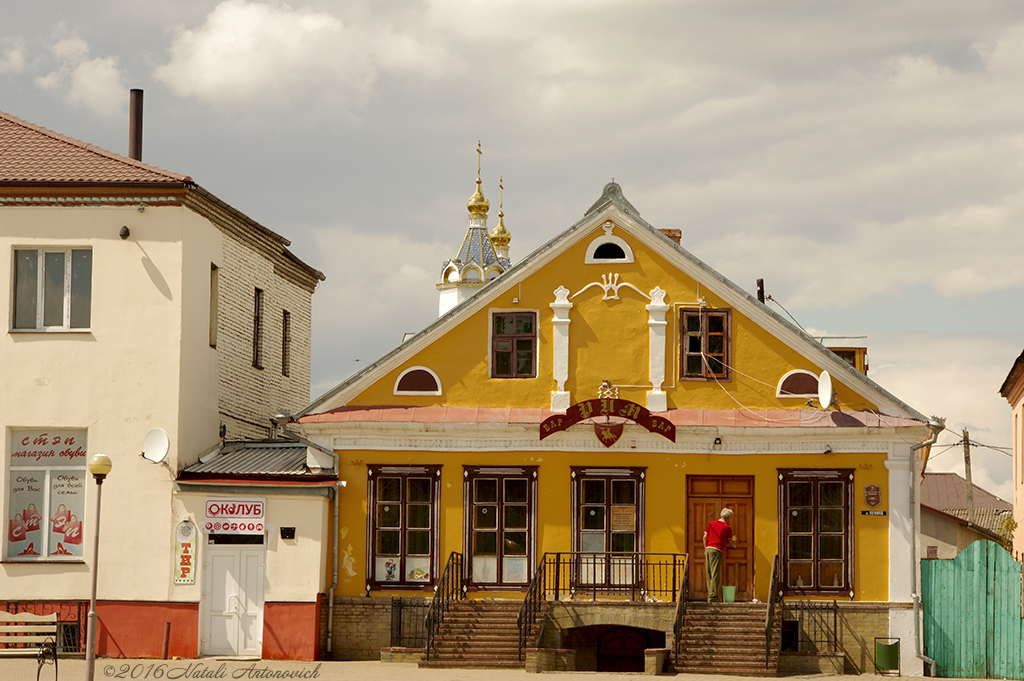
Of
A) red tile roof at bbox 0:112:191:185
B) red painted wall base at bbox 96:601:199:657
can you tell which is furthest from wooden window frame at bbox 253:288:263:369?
red painted wall base at bbox 96:601:199:657

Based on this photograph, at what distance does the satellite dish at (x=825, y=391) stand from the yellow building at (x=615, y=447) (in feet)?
0.13

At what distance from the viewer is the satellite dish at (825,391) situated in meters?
23.7

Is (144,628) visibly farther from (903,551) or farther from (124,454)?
(903,551)

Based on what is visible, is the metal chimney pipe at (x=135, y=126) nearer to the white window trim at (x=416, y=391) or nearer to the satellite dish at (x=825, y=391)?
the white window trim at (x=416, y=391)

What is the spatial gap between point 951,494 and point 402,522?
42.6 metres

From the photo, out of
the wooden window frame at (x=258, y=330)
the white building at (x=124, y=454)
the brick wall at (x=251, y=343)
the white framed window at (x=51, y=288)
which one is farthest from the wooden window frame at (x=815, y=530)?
the white framed window at (x=51, y=288)

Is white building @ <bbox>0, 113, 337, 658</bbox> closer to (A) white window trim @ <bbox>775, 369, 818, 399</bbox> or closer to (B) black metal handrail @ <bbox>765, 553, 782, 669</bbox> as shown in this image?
(B) black metal handrail @ <bbox>765, 553, 782, 669</bbox>

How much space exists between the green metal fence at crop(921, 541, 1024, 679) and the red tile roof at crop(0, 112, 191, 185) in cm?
1524

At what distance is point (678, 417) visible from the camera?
80.0 ft

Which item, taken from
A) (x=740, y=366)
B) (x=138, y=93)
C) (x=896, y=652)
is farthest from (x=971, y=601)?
(x=138, y=93)

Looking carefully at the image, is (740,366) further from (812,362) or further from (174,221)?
(174,221)

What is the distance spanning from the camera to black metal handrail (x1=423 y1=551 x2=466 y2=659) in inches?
893

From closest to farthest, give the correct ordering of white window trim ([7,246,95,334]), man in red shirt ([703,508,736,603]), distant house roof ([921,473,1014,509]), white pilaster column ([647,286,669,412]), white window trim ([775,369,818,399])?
man in red shirt ([703,508,736,603]), white window trim ([7,246,95,334]), white window trim ([775,369,818,399]), white pilaster column ([647,286,669,412]), distant house roof ([921,473,1014,509])

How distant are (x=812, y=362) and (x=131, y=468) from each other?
12299 mm
